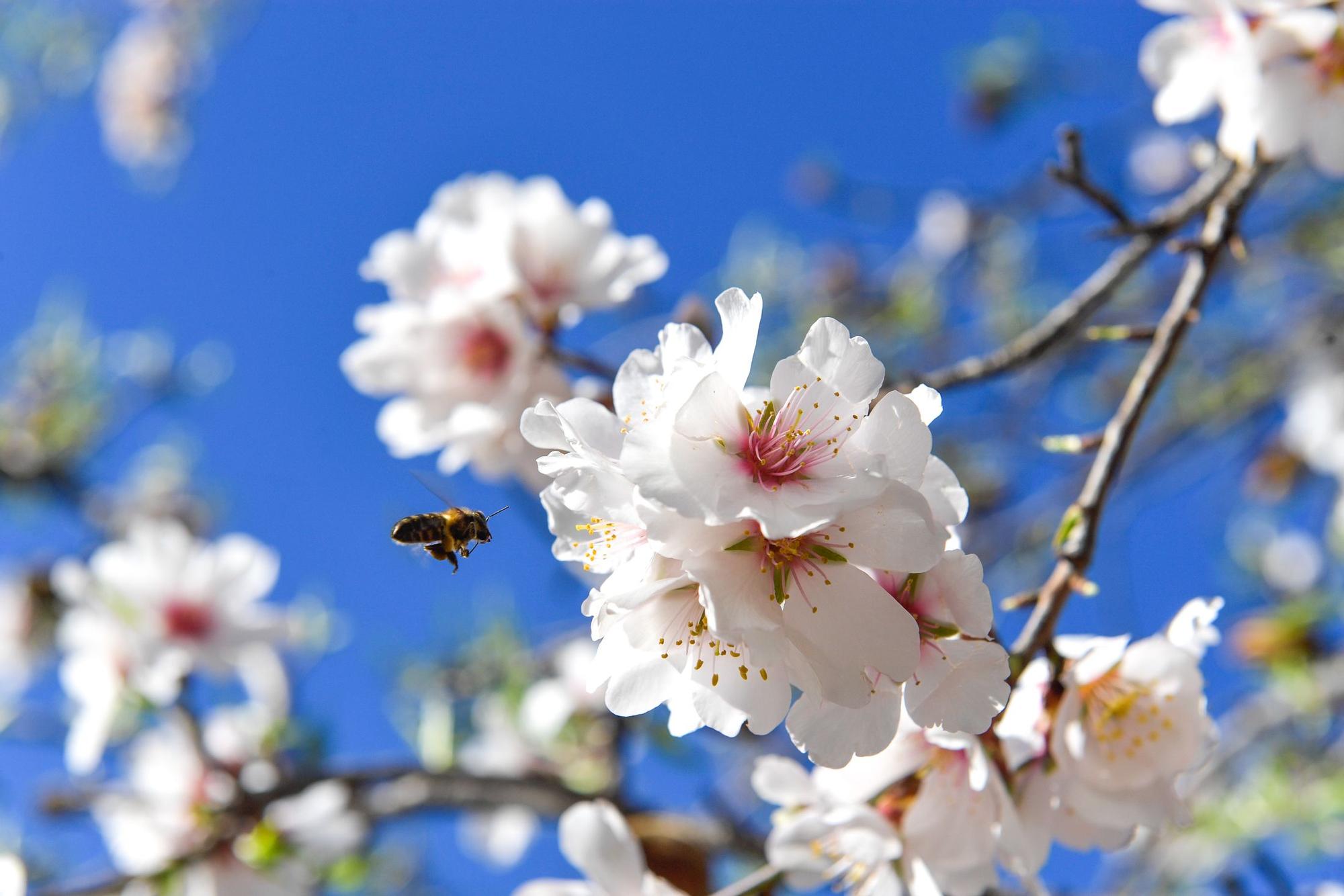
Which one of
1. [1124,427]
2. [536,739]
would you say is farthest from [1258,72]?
[536,739]

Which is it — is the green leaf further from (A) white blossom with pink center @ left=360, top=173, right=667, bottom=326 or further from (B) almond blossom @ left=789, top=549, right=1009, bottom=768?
(A) white blossom with pink center @ left=360, top=173, right=667, bottom=326

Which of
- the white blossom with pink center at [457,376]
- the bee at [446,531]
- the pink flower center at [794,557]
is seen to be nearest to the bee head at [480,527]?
the bee at [446,531]

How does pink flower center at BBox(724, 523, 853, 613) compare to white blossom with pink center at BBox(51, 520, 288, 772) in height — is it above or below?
below

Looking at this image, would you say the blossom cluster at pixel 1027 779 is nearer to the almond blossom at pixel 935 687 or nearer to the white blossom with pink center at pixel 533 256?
the almond blossom at pixel 935 687

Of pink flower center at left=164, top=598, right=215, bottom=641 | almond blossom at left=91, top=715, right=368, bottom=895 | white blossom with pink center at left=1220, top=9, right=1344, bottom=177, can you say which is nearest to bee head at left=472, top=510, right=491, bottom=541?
almond blossom at left=91, top=715, right=368, bottom=895

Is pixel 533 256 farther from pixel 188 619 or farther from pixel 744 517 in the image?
pixel 188 619

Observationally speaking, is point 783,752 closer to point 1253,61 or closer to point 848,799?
point 848,799
